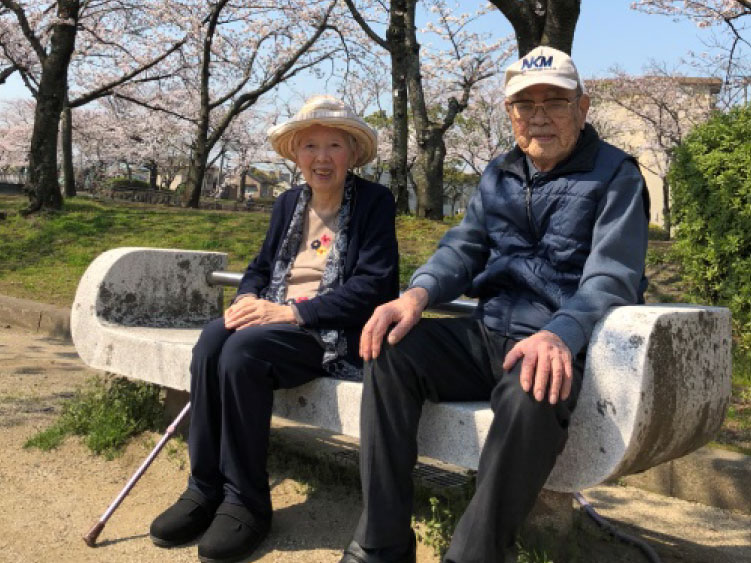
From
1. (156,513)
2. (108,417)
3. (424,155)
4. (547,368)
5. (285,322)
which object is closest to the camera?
(547,368)

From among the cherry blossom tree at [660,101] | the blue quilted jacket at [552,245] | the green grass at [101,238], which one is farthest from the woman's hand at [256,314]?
the cherry blossom tree at [660,101]

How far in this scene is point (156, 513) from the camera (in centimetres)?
275

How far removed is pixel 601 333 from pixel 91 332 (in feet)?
7.47

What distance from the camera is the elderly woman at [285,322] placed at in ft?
7.98

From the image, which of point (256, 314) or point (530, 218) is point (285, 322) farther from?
point (530, 218)

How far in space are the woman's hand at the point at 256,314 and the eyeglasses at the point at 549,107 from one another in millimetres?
962

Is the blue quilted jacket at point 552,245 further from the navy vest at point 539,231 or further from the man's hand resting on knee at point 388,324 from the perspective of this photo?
the man's hand resting on knee at point 388,324

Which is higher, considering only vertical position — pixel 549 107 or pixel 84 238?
pixel 549 107

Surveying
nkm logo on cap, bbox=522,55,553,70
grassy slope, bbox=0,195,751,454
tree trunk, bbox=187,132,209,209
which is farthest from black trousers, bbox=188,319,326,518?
tree trunk, bbox=187,132,209,209

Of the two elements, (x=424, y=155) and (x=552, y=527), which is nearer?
(x=552, y=527)

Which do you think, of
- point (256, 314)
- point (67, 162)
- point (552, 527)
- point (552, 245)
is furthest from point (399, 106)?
point (67, 162)

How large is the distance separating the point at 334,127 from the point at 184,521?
1.40 m

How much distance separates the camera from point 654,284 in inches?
261

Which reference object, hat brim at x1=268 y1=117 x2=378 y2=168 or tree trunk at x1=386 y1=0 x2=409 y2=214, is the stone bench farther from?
tree trunk at x1=386 y1=0 x2=409 y2=214
